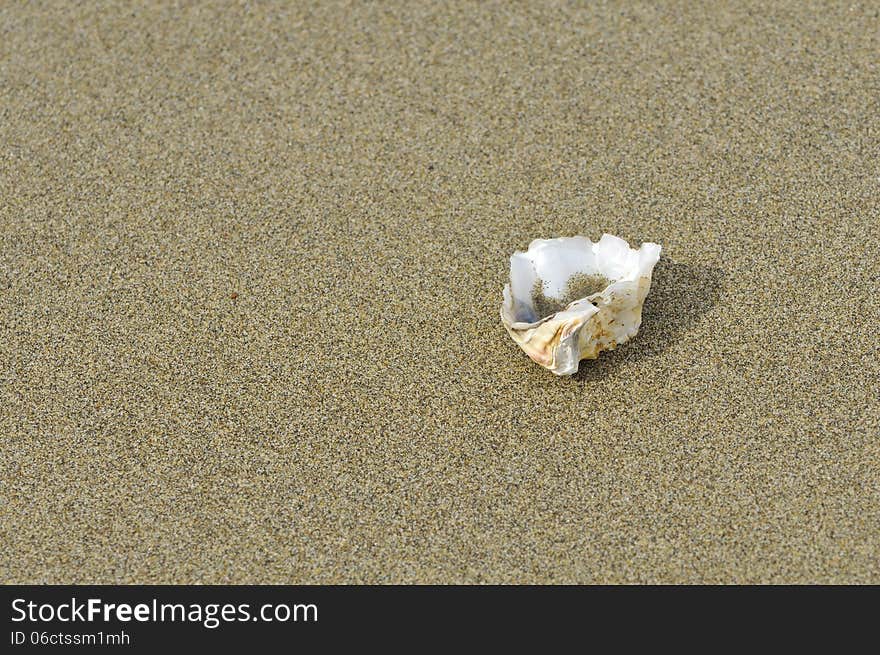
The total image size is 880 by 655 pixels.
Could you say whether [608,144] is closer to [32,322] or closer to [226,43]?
[226,43]

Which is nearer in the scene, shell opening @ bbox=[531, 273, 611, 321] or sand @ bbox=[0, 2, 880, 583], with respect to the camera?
sand @ bbox=[0, 2, 880, 583]

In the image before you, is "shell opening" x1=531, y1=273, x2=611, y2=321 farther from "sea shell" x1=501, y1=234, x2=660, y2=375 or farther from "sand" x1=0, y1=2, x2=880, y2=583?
"sand" x1=0, y1=2, x2=880, y2=583

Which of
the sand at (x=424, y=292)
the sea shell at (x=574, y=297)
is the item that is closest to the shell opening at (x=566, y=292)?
the sea shell at (x=574, y=297)

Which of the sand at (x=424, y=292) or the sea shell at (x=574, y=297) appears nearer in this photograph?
the sand at (x=424, y=292)

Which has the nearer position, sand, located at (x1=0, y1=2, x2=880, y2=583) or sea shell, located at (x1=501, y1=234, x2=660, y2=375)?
sand, located at (x1=0, y1=2, x2=880, y2=583)

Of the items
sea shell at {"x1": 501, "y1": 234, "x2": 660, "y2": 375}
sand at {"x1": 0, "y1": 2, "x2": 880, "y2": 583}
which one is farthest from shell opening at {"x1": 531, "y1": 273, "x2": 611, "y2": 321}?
sand at {"x1": 0, "y1": 2, "x2": 880, "y2": 583}

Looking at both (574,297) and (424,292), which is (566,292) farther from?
(424,292)

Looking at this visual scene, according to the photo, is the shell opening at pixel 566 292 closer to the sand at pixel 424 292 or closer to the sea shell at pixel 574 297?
the sea shell at pixel 574 297
